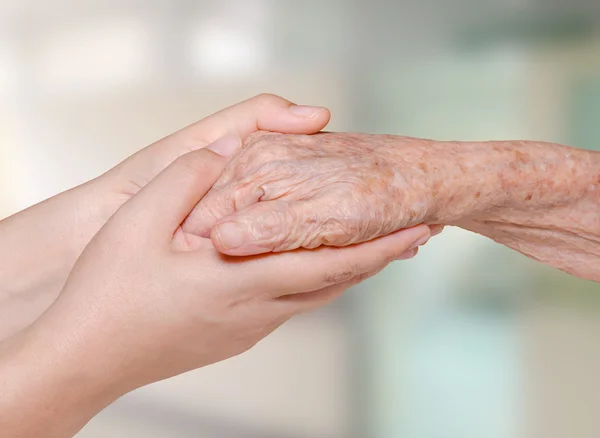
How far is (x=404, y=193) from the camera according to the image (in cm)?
88

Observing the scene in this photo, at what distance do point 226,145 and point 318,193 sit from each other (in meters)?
0.21

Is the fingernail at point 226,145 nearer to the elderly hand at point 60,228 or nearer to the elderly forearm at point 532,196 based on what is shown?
the elderly hand at point 60,228

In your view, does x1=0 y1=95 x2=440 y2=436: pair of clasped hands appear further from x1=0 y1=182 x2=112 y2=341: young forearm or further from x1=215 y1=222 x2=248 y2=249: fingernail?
x1=0 y1=182 x2=112 y2=341: young forearm

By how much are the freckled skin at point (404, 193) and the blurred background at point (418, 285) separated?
2.35ft

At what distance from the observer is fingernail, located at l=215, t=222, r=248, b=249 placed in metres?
0.76

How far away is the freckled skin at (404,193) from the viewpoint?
812mm

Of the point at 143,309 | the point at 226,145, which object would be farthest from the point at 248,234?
the point at 226,145

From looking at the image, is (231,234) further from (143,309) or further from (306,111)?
(306,111)

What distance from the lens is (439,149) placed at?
96 cm

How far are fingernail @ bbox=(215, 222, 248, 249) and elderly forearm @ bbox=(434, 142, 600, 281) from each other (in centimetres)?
29

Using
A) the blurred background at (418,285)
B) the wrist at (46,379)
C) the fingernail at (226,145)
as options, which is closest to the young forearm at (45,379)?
the wrist at (46,379)

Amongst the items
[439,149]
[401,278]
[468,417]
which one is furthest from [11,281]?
[468,417]

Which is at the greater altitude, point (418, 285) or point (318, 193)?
point (318, 193)

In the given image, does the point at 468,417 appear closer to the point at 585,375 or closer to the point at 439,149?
the point at 585,375
